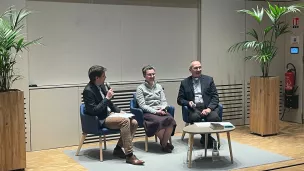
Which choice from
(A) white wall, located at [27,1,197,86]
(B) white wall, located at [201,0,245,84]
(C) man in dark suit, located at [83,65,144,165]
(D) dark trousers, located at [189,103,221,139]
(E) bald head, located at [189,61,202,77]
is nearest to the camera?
(C) man in dark suit, located at [83,65,144,165]

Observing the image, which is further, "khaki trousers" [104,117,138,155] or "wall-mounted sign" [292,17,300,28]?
"wall-mounted sign" [292,17,300,28]

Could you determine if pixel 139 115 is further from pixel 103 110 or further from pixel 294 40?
pixel 294 40

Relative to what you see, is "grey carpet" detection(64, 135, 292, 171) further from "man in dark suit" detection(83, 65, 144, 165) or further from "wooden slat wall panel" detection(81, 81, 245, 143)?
"wooden slat wall panel" detection(81, 81, 245, 143)

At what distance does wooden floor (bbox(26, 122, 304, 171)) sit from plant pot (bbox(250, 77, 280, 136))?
6.2 inches

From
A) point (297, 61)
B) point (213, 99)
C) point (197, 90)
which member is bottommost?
point (213, 99)

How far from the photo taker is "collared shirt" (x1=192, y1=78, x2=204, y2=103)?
6.28 meters

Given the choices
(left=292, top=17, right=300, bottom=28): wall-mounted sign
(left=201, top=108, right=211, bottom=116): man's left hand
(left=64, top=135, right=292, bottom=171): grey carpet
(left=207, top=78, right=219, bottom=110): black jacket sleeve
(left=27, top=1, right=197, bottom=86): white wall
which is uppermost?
(left=292, top=17, right=300, bottom=28): wall-mounted sign

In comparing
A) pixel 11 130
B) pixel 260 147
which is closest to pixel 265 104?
pixel 260 147

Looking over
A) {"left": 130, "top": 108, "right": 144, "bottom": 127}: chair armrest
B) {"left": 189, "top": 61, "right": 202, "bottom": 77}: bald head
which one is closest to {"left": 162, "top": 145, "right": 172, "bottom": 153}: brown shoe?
{"left": 130, "top": 108, "right": 144, "bottom": 127}: chair armrest

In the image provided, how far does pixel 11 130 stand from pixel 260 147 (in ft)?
11.2

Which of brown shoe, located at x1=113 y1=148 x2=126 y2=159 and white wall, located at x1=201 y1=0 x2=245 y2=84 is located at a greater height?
white wall, located at x1=201 y1=0 x2=245 y2=84

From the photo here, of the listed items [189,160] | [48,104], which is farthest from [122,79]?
[189,160]

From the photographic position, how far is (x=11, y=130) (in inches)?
192

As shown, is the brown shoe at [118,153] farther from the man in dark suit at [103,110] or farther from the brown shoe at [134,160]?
the brown shoe at [134,160]
